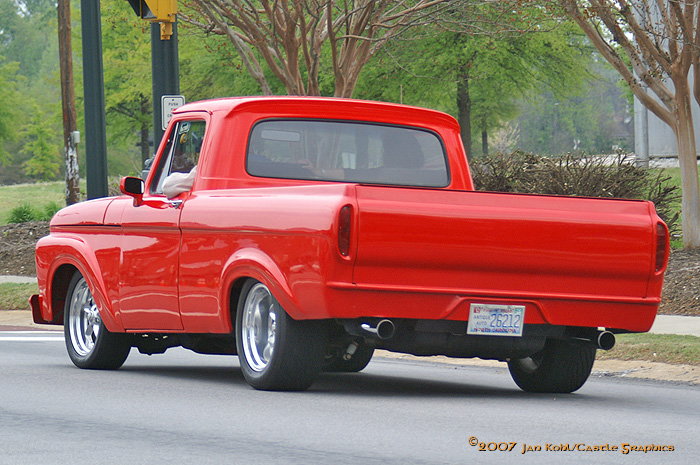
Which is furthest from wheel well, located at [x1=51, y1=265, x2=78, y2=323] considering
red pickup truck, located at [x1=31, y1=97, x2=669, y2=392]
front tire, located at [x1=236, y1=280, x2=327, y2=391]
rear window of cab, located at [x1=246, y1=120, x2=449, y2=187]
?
front tire, located at [x1=236, y1=280, x2=327, y2=391]

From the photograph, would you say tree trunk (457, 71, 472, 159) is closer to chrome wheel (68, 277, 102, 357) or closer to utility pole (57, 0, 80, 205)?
utility pole (57, 0, 80, 205)

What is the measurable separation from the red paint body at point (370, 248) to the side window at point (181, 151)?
183 mm

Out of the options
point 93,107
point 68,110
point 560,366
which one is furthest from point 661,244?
point 68,110

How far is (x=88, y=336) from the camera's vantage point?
1181 centimetres

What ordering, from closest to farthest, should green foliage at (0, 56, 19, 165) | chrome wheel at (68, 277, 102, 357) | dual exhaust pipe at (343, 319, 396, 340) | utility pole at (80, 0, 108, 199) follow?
dual exhaust pipe at (343, 319, 396, 340) → chrome wheel at (68, 277, 102, 357) → utility pole at (80, 0, 108, 199) → green foliage at (0, 56, 19, 165)

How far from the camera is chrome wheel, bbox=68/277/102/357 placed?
11.7 meters

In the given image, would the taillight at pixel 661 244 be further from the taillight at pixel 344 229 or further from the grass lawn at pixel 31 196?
the grass lawn at pixel 31 196

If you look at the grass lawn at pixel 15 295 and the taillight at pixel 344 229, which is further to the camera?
the grass lawn at pixel 15 295

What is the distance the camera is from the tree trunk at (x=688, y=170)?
20.5 m

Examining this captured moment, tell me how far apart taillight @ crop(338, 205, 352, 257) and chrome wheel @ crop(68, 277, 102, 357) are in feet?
11.9

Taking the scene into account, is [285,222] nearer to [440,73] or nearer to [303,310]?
[303,310]

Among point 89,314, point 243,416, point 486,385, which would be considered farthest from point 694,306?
point 243,416

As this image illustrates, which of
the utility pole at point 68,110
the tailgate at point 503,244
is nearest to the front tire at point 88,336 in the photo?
the tailgate at point 503,244

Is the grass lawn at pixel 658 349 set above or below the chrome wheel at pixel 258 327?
below
